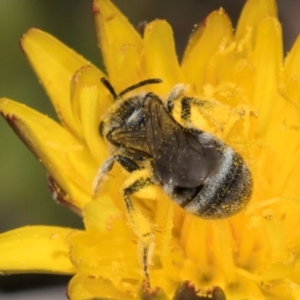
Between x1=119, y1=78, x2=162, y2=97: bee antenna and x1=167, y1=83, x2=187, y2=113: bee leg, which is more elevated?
x1=119, y1=78, x2=162, y2=97: bee antenna

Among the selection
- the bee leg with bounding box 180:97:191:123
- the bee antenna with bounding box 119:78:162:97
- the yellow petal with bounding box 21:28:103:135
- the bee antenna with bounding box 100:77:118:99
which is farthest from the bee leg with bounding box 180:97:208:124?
the yellow petal with bounding box 21:28:103:135

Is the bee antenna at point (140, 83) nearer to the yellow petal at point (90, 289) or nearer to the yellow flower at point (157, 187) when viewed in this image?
the yellow flower at point (157, 187)

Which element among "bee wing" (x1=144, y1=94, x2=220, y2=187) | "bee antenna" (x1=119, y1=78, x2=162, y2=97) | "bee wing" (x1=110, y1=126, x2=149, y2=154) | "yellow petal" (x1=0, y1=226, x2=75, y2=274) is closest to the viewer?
"bee wing" (x1=144, y1=94, x2=220, y2=187)

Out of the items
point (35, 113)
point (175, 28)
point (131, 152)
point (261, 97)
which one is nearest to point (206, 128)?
point (131, 152)

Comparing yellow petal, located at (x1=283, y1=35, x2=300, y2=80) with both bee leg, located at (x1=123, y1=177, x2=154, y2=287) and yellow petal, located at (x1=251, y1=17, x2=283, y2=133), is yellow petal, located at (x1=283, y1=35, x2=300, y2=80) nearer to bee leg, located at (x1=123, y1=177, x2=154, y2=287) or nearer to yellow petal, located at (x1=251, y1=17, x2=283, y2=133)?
yellow petal, located at (x1=251, y1=17, x2=283, y2=133)

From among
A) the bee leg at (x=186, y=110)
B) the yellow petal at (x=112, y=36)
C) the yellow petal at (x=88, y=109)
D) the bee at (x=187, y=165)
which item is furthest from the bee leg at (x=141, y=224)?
the yellow petal at (x=112, y=36)

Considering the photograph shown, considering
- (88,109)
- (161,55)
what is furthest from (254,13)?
(88,109)

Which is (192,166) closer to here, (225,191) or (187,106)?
(225,191)

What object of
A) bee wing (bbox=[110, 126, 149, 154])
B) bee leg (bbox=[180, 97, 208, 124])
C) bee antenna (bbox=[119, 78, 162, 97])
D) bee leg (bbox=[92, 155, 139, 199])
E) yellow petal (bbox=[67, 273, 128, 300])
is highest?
bee antenna (bbox=[119, 78, 162, 97])
